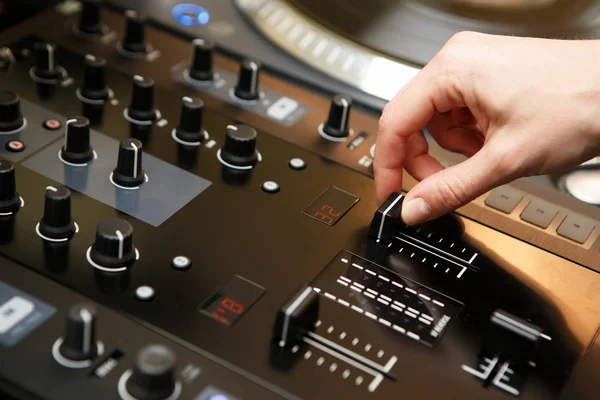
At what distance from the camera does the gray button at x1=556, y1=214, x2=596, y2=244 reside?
1105mm

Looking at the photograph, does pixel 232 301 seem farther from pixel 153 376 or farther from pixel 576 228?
pixel 576 228

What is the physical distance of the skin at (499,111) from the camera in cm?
93

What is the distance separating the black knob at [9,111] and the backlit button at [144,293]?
0.34 m

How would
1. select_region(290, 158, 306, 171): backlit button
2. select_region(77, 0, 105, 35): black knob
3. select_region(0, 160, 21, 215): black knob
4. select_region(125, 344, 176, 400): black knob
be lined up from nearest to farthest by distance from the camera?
select_region(125, 344, 176, 400): black knob → select_region(0, 160, 21, 215): black knob → select_region(290, 158, 306, 171): backlit button → select_region(77, 0, 105, 35): black knob

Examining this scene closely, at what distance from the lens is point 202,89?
1.30m

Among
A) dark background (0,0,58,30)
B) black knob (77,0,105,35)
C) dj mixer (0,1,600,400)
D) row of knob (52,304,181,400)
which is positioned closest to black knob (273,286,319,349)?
dj mixer (0,1,600,400)

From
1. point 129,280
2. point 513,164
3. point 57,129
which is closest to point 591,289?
point 513,164

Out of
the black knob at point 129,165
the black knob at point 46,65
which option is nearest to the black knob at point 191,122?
the black knob at point 129,165

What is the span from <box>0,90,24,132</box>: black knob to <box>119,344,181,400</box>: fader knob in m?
0.46

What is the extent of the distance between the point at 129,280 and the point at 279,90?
52cm

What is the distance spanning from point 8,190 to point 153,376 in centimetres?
34

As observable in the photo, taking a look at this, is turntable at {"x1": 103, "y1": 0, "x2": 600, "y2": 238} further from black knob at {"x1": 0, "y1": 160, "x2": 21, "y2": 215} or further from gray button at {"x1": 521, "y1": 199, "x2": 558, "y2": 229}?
black knob at {"x1": 0, "y1": 160, "x2": 21, "y2": 215}

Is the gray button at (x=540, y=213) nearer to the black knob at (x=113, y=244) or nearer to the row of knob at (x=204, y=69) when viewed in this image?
the row of knob at (x=204, y=69)

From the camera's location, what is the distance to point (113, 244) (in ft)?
2.93
